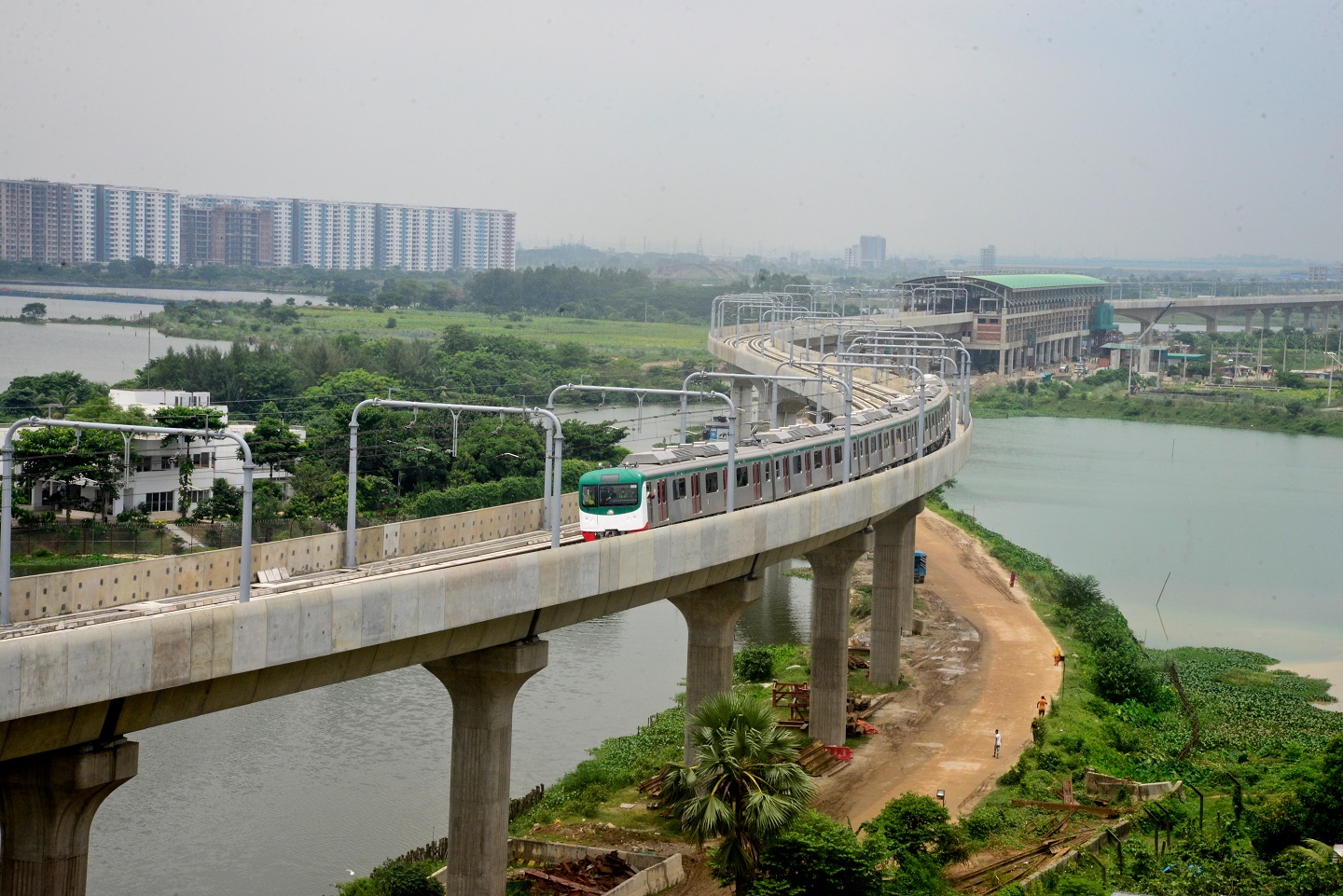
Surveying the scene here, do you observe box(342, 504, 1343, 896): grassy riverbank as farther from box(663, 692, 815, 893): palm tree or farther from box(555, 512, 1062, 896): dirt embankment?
box(663, 692, 815, 893): palm tree

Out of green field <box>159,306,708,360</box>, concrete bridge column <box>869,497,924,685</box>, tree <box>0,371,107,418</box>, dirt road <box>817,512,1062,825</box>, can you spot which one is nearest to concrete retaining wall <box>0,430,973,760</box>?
dirt road <box>817,512,1062,825</box>

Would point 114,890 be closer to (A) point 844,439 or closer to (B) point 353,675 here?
(B) point 353,675

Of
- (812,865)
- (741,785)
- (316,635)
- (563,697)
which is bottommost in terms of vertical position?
(563,697)

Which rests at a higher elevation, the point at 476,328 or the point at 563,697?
the point at 476,328

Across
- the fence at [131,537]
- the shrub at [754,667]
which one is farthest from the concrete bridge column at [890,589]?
the fence at [131,537]

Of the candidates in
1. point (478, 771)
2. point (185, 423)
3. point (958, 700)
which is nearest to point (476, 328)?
point (185, 423)

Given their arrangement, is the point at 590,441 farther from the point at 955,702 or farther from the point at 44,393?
the point at 44,393

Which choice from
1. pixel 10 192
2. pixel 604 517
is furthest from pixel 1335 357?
pixel 604 517
